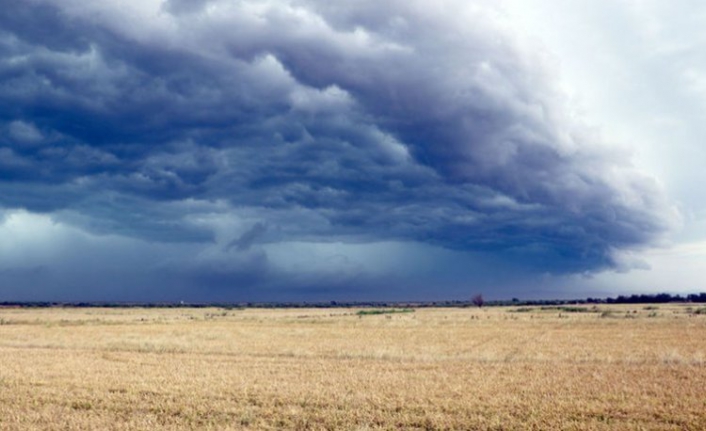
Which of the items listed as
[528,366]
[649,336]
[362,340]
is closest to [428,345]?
[362,340]

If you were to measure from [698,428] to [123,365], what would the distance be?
23037mm

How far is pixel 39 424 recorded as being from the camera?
1552 centimetres

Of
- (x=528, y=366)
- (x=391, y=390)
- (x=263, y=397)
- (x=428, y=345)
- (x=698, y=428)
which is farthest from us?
(x=428, y=345)

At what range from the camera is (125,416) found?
16703 mm

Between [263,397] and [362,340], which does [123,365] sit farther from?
[362,340]

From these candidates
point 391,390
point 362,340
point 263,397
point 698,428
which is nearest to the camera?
point 698,428

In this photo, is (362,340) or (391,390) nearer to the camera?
(391,390)

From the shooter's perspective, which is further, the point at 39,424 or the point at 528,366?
the point at 528,366

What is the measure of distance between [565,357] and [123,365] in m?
22.4

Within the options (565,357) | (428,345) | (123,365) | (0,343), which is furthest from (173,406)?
(0,343)

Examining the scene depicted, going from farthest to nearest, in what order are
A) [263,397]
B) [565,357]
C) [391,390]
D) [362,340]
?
1. [362,340]
2. [565,357]
3. [391,390]
4. [263,397]

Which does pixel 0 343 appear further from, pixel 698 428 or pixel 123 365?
pixel 698 428

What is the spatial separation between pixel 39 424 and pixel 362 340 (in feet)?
98.3

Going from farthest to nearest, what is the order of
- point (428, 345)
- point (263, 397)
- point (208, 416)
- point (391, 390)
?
point (428, 345), point (391, 390), point (263, 397), point (208, 416)
